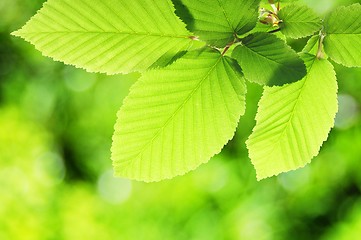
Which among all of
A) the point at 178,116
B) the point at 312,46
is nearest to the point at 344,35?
the point at 312,46

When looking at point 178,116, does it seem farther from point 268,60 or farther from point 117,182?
point 117,182

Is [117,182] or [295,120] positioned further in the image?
[117,182]

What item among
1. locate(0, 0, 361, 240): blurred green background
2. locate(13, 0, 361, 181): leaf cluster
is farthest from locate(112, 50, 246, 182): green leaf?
locate(0, 0, 361, 240): blurred green background

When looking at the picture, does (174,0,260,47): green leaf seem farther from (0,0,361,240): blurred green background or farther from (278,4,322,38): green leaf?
(0,0,361,240): blurred green background

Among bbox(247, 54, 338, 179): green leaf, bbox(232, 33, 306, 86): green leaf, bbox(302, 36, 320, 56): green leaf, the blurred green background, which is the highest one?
bbox(232, 33, 306, 86): green leaf

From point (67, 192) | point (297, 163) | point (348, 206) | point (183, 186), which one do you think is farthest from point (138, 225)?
point (297, 163)

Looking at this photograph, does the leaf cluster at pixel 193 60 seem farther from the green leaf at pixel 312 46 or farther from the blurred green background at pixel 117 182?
the blurred green background at pixel 117 182
